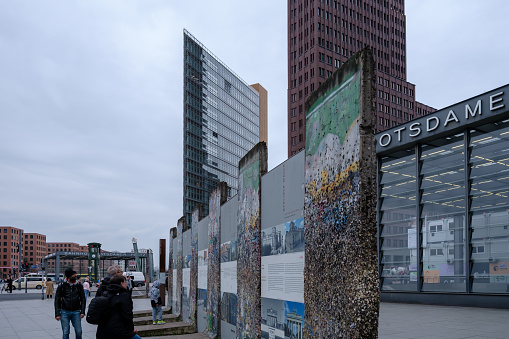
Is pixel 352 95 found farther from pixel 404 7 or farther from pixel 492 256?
pixel 404 7

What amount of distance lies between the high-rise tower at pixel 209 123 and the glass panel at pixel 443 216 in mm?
86209

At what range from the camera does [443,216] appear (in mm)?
17406

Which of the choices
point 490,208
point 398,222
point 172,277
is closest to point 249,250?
point 490,208

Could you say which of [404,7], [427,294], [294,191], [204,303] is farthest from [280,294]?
[404,7]

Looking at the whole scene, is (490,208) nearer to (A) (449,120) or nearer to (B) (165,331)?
(A) (449,120)

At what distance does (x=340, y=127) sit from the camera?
5137 millimetres

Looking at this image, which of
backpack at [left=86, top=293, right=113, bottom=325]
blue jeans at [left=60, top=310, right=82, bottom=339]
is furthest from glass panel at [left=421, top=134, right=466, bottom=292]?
backpack at [left=86, top=293, right=113, bottom=325]

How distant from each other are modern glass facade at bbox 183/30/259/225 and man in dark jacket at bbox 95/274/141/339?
97.8 metres

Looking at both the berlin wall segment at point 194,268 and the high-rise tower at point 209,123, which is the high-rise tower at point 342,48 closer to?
the high-rise tower at point 209,123

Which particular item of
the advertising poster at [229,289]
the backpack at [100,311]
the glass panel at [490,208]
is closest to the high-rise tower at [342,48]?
the glass panel at [490,208]

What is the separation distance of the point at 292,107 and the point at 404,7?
44.5 metres

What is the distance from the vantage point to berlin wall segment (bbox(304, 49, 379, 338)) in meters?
4.54

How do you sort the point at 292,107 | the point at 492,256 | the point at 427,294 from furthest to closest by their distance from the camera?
the point at 292,107 → the point at 427,294 → the point at 492,256

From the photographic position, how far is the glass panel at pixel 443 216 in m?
16.7
